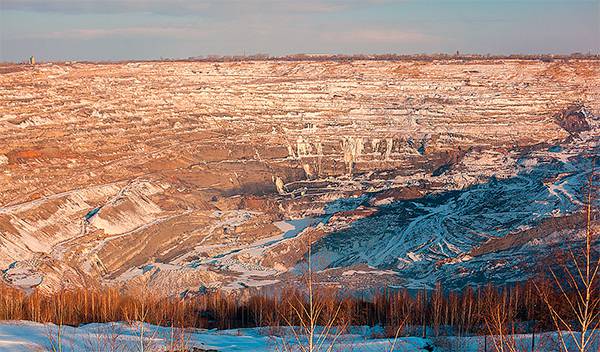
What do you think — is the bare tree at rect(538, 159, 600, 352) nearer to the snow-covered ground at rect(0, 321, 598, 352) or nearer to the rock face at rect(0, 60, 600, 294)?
the snow-covered ground at rect(0, 321, 598, 352)

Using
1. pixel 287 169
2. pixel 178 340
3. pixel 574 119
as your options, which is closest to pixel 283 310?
pixel 178 340

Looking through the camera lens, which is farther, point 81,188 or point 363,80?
point 363,80

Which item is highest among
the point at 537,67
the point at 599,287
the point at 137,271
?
the point at 537,67

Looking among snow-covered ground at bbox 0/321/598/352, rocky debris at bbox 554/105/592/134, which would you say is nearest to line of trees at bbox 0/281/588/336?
snow-covered ground at bbox 0/321/598/352

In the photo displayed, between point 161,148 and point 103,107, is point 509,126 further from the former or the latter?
point 103,107

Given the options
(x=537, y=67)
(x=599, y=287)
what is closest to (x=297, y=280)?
(x=599, y=287)

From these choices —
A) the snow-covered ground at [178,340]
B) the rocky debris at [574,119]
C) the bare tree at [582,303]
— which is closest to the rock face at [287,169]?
the rocky debris at [574,119]
